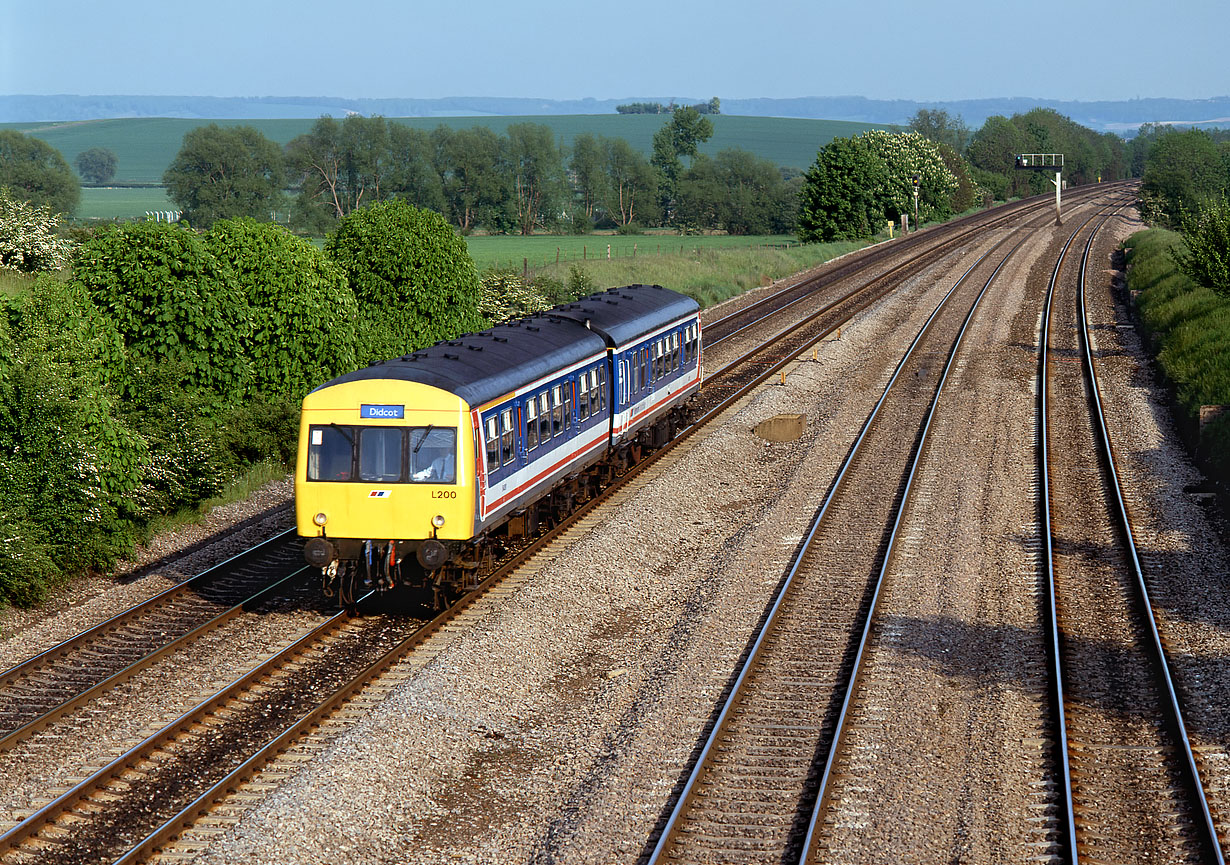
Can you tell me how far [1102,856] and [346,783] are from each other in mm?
6415

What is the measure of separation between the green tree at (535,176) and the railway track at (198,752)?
112635mm

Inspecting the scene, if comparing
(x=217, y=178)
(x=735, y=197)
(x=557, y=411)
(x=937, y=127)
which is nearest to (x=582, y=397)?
(x=557, y=411)

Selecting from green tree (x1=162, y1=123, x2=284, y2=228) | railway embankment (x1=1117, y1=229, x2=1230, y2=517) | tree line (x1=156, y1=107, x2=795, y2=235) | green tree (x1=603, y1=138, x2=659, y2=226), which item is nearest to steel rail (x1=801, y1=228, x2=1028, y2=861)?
railway embankment (x1=1117, y1=229, x2=1230, y2=517)

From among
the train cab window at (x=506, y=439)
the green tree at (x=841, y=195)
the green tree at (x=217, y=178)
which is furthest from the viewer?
the green tree at (x=217, y=178)

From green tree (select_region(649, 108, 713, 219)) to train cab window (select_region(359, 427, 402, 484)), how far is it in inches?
5034

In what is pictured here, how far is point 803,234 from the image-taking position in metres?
87.9

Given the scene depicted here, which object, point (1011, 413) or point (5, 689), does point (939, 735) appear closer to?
point (5, 689)

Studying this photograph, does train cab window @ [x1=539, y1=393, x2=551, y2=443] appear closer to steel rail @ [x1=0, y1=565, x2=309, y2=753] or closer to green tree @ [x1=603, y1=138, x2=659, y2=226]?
steel rail @ [x1=0, y1=565, x2=309, y2=753]

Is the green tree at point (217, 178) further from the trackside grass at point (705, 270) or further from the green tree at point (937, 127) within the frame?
the green tree at point (937, 127)

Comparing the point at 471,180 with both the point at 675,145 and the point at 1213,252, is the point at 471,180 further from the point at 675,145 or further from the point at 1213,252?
the point at 1213,252

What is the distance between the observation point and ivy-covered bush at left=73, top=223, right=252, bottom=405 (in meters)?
22.3

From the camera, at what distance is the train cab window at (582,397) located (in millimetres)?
20017

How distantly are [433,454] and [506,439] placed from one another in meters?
1.65

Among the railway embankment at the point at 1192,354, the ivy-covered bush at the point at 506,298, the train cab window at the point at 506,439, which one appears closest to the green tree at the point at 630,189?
the railway embankment at the point at 1192,354
